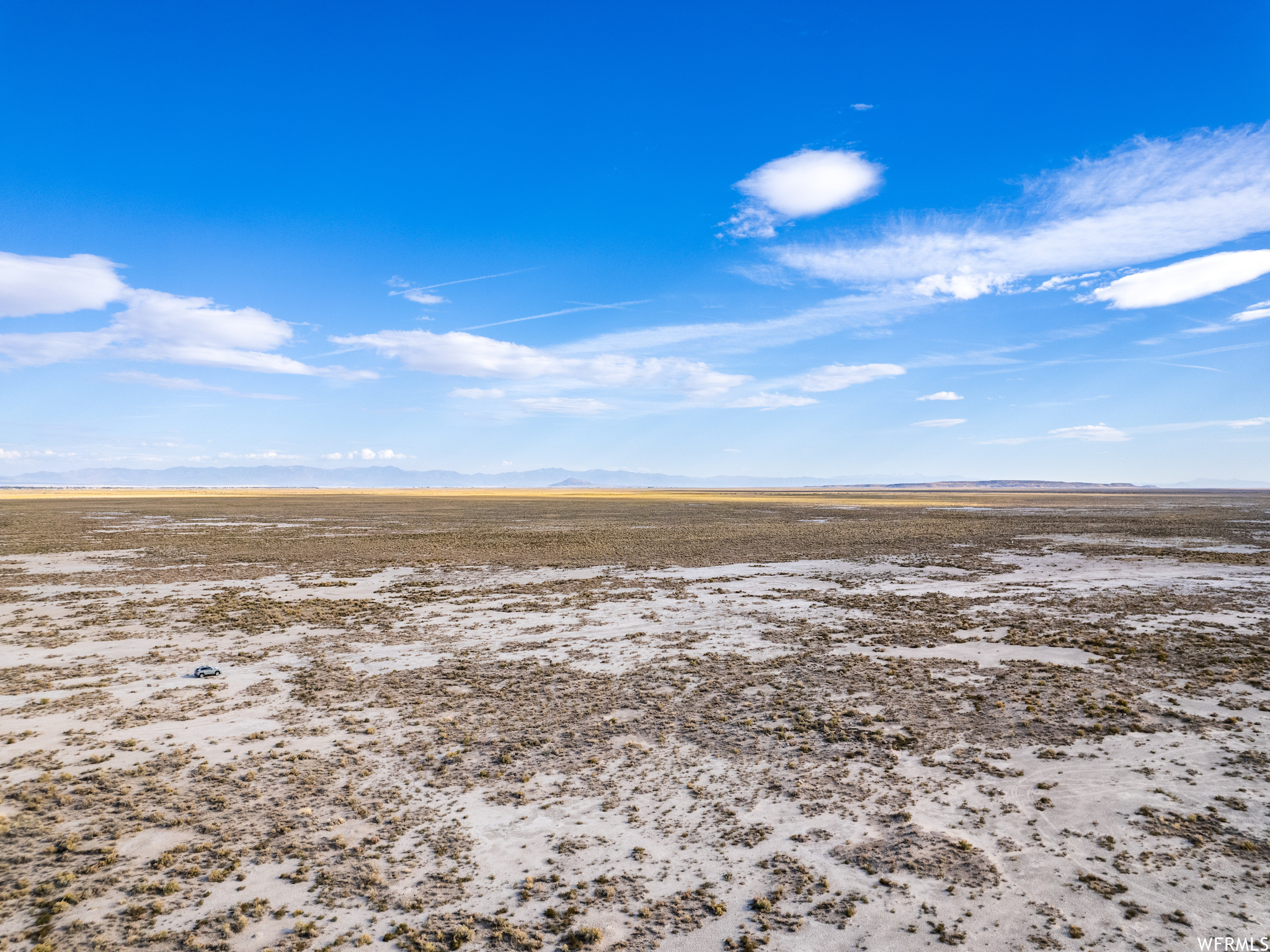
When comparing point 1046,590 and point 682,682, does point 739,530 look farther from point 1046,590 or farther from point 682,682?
point 682,682

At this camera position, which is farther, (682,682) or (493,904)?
(682,682)

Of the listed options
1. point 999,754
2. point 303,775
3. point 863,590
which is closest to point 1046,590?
point 863,590

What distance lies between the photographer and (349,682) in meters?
10.9

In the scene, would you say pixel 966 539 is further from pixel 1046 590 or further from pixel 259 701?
pixel 259 701

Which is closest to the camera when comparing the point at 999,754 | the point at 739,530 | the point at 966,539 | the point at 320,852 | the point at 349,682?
the point at 320,852

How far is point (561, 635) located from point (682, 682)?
13.2ft

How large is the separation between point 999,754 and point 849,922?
13.7ft

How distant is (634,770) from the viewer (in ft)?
25.6

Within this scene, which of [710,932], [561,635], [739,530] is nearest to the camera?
[710,932]

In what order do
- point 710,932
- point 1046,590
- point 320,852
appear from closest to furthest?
point 710,932 < point 320,852 < point 1046,590

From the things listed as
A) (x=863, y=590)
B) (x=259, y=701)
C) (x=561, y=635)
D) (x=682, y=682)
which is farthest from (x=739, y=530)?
(x=259, y=701)

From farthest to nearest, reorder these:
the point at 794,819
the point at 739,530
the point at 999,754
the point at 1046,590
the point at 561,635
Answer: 1. the point at 739,530
2. the point at 1046,590
3. the point at 561,635
4. the point at 999,754
5. the point at 794,819

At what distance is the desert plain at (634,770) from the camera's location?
17.2ft

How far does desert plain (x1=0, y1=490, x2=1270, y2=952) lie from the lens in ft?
17.2
